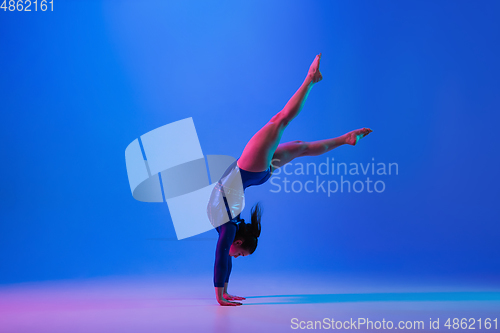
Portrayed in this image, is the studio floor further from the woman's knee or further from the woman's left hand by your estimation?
the woman's knee

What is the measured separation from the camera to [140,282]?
164 inches

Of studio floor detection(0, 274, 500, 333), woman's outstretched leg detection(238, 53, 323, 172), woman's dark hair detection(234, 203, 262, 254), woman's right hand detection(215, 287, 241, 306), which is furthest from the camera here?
woman's dark hair detection(234, 203, 262, 254)

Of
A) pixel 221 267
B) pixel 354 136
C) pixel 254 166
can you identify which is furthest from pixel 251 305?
pixel 354 136

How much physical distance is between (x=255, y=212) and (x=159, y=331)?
1.43m

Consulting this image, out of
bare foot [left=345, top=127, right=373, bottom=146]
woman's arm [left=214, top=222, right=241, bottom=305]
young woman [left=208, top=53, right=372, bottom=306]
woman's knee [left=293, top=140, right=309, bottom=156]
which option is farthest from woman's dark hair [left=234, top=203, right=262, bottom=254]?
bare foot [left=345, top=127, right=373, bottom=146]

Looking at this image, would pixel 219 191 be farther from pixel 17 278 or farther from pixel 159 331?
pixel 17 278

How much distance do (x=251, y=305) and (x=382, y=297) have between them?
3.61 feet

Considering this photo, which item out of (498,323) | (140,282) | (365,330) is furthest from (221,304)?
(498,323)

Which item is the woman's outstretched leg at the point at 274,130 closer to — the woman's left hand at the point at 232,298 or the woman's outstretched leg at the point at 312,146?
the woman's outstretched leg at the point at 312,146

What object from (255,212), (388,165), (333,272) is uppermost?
(388,165)

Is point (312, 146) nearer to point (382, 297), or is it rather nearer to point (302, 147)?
point (302, 147)

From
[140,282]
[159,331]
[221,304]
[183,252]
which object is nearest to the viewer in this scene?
[159,331]

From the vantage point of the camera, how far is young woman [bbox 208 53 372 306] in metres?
3.03

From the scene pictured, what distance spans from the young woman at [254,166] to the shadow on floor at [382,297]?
36 cm
